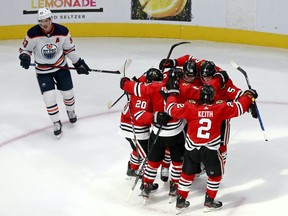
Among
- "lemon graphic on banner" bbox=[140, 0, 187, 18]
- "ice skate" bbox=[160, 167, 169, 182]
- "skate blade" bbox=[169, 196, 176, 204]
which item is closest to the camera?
"skate blade" bbox=[169, 196, 176, 204]

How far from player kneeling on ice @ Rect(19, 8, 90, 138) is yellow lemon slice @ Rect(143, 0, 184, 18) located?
287cm

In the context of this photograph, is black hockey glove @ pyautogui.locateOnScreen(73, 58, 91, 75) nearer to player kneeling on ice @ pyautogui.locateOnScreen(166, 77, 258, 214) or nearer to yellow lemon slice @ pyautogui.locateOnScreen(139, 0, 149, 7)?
player kneeling on ice @ pyautogui.locateOnScreen(166, 77, 258, 214)

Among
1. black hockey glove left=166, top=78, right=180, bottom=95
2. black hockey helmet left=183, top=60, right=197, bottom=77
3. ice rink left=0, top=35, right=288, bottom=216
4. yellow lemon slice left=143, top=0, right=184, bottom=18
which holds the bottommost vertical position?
ice rink left=0, top=35, right=288, bottom=216

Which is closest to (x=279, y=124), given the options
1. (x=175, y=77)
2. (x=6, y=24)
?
(x=175, y=77)

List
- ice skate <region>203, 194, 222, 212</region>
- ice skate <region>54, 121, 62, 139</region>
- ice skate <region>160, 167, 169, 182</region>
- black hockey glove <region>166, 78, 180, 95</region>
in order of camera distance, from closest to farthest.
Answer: black hockey glove <region>166, 78, 180, 95</region> → ice skate <region>203, 194, 222, 212</region> → ice skate <region>160, 167, 169, 182</region> → ice skate <region>54, 121, 62, 139</region>

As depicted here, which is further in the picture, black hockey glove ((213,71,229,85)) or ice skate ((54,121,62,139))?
ice skate ((54,121,62,139))

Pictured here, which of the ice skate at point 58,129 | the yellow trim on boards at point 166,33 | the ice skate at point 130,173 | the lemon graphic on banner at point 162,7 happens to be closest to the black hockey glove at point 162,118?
the ice skate at point 130,173

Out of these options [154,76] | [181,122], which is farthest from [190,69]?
[181,122]

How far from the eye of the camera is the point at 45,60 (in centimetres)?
480

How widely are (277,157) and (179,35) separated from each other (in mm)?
3518

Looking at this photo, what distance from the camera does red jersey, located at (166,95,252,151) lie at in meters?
3.38

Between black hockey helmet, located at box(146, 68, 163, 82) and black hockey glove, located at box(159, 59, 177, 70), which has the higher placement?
black hockey helmet, located at box(146, 68, 163, 82)

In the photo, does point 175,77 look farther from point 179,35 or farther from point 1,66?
point 179,35

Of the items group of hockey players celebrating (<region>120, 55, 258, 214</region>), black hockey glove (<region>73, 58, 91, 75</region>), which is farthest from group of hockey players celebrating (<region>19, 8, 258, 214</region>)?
black hockey glove (<region>73, 58, 91, 75</region>)
